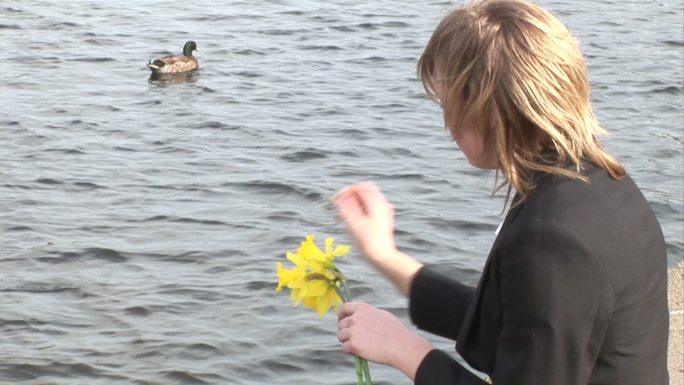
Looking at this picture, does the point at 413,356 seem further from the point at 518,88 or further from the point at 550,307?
the point at 518,88

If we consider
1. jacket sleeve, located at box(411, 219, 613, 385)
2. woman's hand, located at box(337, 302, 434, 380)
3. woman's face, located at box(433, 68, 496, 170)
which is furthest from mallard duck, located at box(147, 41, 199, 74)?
jacket sleeve, located at box(411, 219, 613, 385)

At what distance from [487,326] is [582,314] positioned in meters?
0.22

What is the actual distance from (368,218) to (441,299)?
268mm

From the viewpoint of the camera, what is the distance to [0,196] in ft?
31.4

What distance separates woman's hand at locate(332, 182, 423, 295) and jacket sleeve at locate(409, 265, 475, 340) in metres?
0.09

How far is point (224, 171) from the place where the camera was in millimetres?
10273

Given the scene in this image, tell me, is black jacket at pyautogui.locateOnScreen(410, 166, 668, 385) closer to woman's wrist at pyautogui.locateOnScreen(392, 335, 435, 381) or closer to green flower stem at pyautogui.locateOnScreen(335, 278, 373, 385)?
woman's wrist at pyautogui.locateOnScreen(392, 335, 435, 381)

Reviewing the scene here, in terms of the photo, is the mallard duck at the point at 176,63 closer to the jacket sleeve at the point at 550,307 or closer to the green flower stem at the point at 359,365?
the green flower stem at the point at 359,365

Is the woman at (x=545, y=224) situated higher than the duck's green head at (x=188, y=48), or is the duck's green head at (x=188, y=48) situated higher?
the woman at (x=545, y=224)

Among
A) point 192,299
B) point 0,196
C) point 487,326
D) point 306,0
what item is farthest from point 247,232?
point 306,0

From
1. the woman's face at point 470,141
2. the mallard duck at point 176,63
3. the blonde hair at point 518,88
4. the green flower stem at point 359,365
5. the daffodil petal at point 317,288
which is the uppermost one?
the blonde hair at point 518,88

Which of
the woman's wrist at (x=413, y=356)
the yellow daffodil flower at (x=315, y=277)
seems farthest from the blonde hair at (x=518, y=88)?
the yellow daffodil flower at (x=315, y=277)

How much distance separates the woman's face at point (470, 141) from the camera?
2.34 m

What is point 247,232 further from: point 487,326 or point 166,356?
point 487,326
